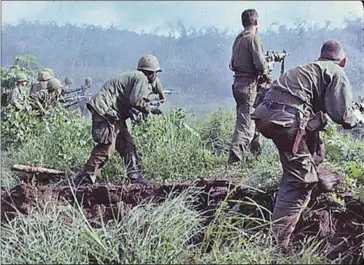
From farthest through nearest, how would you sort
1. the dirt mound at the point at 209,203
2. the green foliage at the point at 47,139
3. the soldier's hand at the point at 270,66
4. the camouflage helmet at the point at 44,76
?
A: the camouflage helmet at the point at 44,76 < the green foliage at the point at 47,139 < the soldier's hand at the point at 270,66 < the dirt mound at the point at 209,203

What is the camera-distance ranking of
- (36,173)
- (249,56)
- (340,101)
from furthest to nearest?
1. (249,56)
2. (36,173)
3. (340,101)

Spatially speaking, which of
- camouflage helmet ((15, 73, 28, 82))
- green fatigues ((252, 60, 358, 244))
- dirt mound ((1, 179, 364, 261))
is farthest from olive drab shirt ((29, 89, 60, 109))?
green fatigues ((252, 60, 358, 244))

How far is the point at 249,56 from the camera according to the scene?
8.91 m

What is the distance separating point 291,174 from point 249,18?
3176mm

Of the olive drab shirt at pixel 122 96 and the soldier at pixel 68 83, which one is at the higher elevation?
the olive drab shirt at pixel 122 96

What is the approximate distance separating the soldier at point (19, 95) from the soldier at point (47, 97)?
0.90ft

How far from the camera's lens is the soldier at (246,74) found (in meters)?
8.82

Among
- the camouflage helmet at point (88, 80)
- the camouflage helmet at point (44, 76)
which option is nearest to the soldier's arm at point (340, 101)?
the camouflage helmet at point (44, 76)

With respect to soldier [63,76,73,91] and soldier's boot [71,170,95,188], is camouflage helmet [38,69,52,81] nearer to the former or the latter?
soldier [63,76,73,91]

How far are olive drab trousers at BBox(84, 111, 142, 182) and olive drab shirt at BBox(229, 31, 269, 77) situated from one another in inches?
63.9

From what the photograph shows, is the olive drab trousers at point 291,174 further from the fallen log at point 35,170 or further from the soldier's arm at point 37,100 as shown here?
the soldier's arm at point 37,100

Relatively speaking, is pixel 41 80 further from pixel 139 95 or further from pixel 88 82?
pixel 139 95

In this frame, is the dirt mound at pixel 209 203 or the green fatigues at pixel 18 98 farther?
the green fatigues at pixel 18 98

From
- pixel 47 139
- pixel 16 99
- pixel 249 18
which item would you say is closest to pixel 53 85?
pixel 16 99
